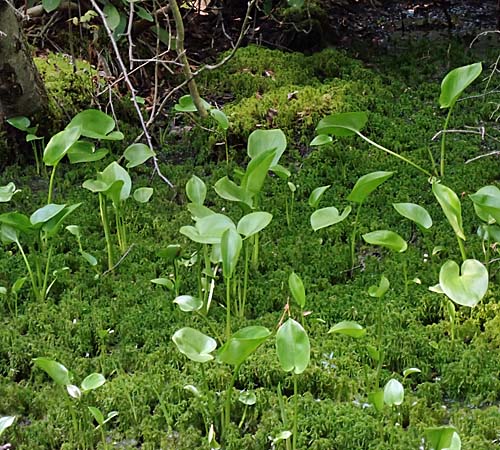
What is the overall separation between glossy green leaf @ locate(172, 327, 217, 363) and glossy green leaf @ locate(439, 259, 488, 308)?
430 millimetres

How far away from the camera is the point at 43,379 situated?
1.55 metres

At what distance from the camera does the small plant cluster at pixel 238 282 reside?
4.25ft

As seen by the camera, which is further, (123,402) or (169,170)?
(169,170)

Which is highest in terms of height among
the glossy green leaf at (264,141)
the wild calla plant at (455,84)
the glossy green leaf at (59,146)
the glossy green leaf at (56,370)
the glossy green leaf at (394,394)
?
the wild calla plant at (455,84)

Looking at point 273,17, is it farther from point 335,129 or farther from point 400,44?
point 335,129

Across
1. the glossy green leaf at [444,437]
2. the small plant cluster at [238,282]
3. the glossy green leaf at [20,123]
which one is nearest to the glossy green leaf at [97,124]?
the small plant cluster at [238,282]

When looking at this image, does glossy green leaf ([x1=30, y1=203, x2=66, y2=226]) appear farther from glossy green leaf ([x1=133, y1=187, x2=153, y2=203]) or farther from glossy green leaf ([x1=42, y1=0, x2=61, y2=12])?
glossy green leaf ([x1=42, y1=0, x2=61, y2=12])

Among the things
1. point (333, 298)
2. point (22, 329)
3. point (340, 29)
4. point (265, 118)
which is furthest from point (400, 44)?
point (22, 329)

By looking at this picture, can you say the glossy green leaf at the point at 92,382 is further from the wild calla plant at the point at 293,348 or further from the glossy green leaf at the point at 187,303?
the wild calla plant at the point at 293,348

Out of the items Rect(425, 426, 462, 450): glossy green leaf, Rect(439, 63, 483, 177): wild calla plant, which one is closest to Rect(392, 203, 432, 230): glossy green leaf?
Rect(439, 63, 483, 177): wild calla plant

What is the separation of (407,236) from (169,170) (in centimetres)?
77

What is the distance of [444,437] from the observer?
1.15 meters

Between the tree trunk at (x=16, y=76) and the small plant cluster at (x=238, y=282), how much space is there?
404 millimetres

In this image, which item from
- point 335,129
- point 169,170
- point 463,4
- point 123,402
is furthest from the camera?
point 463,4
